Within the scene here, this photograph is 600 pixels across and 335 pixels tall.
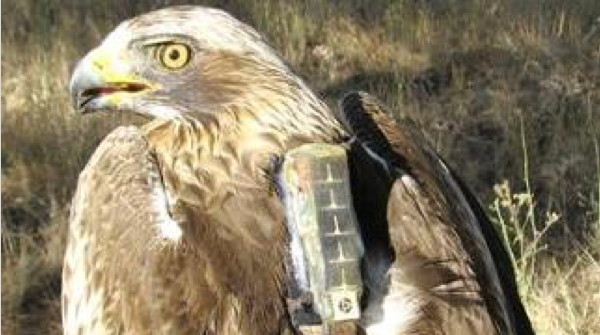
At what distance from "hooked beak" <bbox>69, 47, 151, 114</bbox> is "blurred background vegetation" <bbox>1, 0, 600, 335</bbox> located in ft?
6.07

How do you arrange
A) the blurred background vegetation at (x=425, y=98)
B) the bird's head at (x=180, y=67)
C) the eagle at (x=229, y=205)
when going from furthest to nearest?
1. the blurred background vegetation at (x=425, y=98)
2. the bird's head at (x=180, y=67)
3. the eagle at (x=229, y=205)

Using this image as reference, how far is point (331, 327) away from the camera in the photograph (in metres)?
3.30

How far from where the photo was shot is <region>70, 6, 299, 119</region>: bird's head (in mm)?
4113

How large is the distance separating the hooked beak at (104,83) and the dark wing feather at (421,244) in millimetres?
533

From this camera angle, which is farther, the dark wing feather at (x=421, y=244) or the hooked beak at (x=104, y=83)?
the hooked beak at (x=104, y=83)

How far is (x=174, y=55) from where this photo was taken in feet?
13.7

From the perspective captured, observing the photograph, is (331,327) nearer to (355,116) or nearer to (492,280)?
(492,280)

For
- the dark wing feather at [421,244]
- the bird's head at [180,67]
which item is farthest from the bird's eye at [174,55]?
the dark wing feather at [421,244]

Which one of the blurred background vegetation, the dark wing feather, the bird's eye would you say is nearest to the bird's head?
the bird's eye

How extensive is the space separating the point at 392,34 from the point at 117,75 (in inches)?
204

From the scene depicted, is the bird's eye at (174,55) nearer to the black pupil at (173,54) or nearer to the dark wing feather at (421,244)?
the black pupil at (173,54)

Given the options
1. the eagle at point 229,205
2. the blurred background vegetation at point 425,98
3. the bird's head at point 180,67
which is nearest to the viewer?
the eagle at point 229,205

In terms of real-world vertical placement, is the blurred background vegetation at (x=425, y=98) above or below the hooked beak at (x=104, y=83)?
below

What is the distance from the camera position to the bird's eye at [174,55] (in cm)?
415
